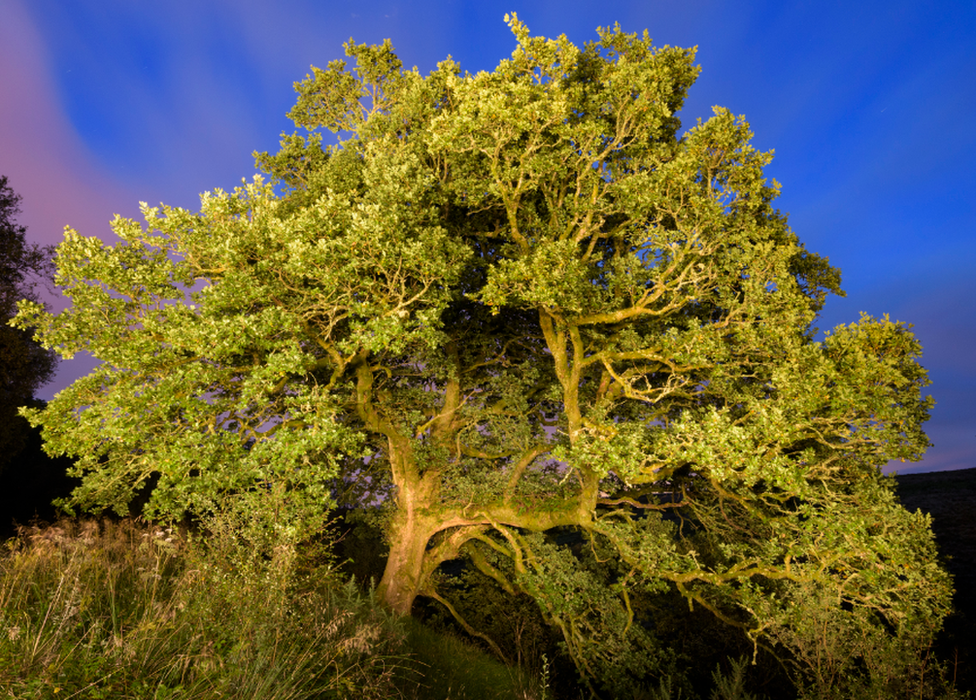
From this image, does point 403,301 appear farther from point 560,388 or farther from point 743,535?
point 743,535

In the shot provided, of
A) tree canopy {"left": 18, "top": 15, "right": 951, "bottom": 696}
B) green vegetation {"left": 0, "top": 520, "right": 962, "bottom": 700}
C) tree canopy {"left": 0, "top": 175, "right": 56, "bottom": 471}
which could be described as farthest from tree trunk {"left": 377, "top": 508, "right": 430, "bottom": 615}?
tree canopy {"left": 0, "top": 175, "right": 56, "bottom": 471}

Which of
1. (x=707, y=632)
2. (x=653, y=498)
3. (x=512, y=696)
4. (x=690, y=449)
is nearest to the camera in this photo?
(x=512, y=696)

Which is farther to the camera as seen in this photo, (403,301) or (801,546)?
(403,301)

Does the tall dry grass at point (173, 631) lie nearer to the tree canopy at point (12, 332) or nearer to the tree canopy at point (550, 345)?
the tree canopy at point (550, 345)

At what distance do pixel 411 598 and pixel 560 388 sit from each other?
351 inches

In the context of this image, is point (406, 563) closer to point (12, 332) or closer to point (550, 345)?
point (550, 345)

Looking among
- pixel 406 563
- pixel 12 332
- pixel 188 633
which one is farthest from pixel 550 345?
pixel 12 332

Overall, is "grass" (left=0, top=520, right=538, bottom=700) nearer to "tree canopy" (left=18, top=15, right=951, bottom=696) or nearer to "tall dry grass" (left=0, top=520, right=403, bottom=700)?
"tall dry grass" (left=0, top=520, right=403, bottom=700)

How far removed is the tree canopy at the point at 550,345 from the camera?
34.6ft

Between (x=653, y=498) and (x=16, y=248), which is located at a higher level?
(x=16, y=248)

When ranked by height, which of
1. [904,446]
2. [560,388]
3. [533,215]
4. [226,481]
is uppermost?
[533,215]

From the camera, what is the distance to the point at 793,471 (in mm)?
9906

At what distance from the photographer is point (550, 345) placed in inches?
542

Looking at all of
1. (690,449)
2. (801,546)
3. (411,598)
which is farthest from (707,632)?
(690,449)
